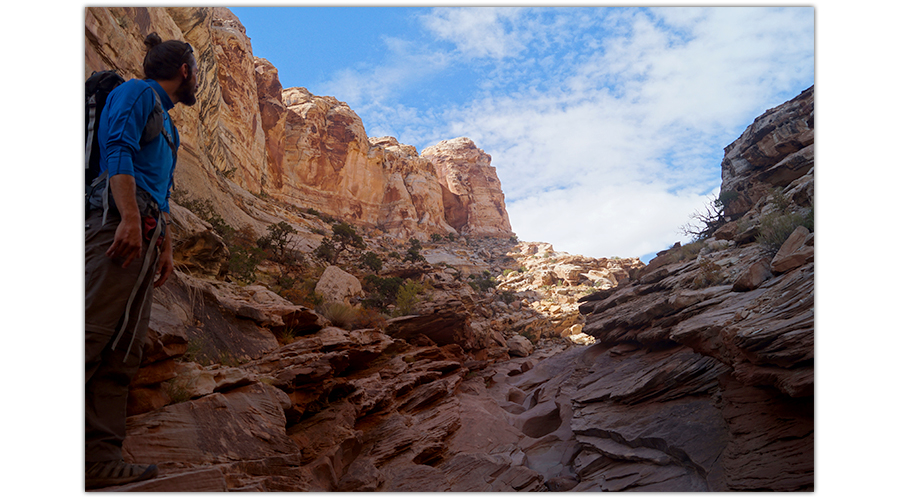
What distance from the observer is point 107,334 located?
7.33 ft

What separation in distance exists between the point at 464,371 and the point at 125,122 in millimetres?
8982

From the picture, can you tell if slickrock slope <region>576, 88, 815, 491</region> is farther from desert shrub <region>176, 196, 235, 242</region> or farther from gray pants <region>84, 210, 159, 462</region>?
desert shrub <region>176, 196, 235, 242</region>

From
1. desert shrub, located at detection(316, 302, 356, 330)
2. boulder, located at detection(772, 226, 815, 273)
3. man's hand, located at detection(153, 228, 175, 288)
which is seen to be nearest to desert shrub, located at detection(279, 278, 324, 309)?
desert shrub, located at detection(316, 302, 356, 330)

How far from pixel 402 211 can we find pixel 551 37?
1732 inches

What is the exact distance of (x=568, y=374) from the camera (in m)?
9.59

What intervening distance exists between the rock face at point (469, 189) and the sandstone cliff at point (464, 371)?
49.6 m

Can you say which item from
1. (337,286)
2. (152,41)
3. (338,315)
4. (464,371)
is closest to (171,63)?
(152,41)

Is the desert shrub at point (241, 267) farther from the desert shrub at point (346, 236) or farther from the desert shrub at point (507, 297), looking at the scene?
the desert shrub at point (507, 297)

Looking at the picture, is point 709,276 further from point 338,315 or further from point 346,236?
point 346,236

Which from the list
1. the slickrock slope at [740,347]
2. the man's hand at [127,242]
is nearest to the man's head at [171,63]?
the man's hand at [127,242]

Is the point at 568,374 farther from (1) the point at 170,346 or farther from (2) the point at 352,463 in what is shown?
(1) the point at 170,346

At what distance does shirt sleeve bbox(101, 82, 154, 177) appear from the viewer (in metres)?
2.22

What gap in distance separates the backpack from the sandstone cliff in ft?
4.32

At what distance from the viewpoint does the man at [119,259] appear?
7.23ft
